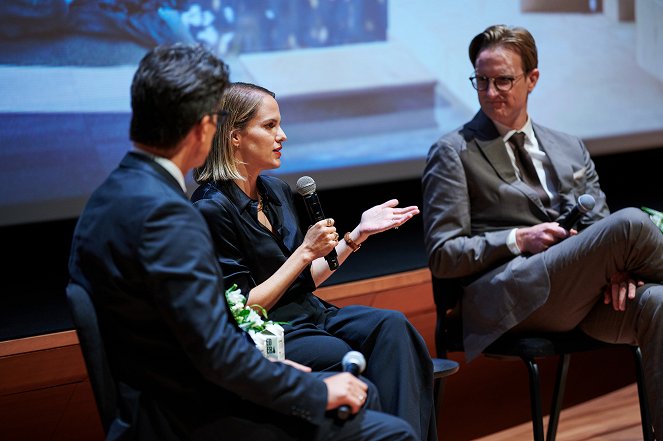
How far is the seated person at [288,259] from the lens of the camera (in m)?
2.18

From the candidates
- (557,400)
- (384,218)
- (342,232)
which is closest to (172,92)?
(384,218)

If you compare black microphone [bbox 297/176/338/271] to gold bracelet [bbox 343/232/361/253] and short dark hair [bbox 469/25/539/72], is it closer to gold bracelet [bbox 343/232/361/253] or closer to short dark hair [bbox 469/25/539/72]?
gold bracelet [bbox 343/232/361/253]

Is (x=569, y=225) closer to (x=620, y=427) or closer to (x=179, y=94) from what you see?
(x=620, y=427)

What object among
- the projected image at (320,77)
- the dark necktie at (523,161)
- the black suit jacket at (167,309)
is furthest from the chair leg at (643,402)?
the projected image at (320,77)

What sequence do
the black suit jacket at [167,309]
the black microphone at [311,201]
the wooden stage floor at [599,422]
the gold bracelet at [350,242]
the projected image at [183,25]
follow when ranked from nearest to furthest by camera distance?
the black suit jacket at [167,309] < the black microphone at [311,201] < the gold bracelet at [350,242] < the wooden stage floor at [599,422] < the projected image at [183,25]

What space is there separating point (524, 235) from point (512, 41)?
0.66 m

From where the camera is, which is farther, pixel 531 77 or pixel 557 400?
pixel 531 77

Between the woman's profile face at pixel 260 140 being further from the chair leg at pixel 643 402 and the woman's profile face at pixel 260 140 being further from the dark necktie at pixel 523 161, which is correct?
the chair leg at pixel 643 402

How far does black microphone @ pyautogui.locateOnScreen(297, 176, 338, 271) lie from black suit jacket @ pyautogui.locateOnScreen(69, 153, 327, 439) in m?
0.67

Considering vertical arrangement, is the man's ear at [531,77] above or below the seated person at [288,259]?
above

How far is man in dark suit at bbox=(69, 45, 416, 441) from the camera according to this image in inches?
59.9

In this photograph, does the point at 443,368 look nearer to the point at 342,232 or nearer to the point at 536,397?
the point at 536,397

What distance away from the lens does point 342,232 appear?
4.29 metres

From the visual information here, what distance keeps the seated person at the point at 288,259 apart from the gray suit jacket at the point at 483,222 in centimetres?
43
